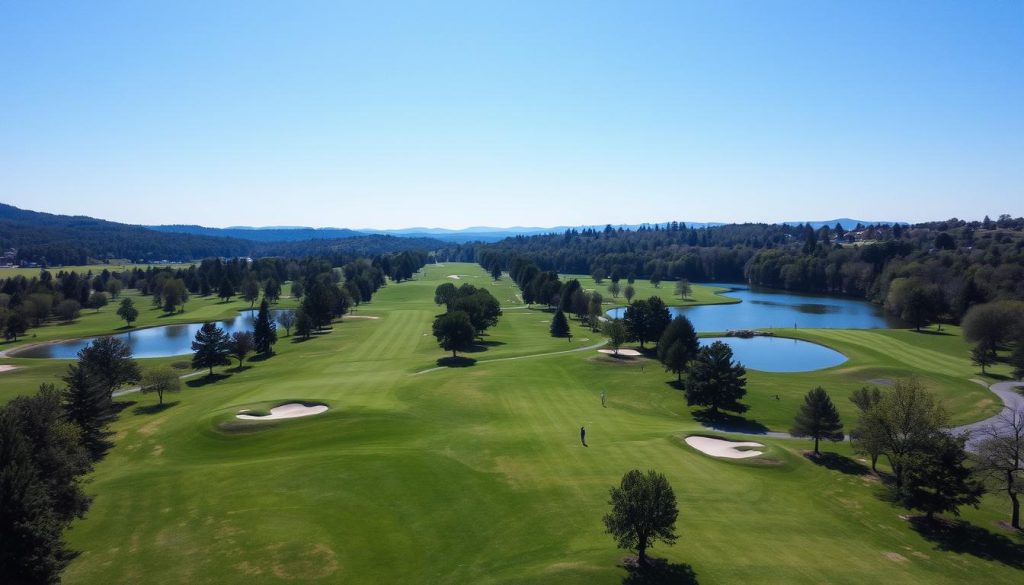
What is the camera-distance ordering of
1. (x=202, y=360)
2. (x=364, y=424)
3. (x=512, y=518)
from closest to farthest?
(x=512, y=518), (x=364, y=424), (x=202, y=360)

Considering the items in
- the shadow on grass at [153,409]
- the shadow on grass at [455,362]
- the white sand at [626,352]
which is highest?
the white sand at [626,352]

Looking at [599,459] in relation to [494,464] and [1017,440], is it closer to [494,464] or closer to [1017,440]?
[494,464]

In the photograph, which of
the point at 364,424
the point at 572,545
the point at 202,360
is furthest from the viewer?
the point at 202,360

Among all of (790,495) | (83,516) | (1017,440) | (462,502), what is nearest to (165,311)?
(83,516)

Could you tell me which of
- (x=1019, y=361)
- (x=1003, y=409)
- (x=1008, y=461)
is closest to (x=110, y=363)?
(x=1008, y=461)

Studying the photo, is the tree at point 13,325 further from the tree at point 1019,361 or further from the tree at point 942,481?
the tree at point 1019,361


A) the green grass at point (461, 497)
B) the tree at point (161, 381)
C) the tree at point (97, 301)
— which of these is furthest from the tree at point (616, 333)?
the tree at point (97, 301)
